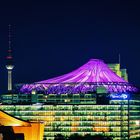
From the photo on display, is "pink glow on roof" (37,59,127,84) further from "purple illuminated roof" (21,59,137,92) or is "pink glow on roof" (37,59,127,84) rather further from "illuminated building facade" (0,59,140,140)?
"illuminated building facade" (0,59,140,140)

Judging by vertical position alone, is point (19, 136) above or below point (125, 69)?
below

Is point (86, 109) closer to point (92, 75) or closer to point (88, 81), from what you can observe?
point (88, 81)

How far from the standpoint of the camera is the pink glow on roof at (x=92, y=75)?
Result: 520 feet

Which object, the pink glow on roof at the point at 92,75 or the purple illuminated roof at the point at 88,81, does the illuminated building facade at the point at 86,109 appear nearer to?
the purple illuminated roof at the point at 88,81

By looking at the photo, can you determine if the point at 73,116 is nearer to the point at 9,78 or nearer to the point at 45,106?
the point at 45,106

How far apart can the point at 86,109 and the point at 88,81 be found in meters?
14.6

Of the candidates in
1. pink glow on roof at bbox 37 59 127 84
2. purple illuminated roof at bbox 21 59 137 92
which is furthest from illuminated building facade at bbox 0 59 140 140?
pink glow on roof at bbox 37 59 127 84

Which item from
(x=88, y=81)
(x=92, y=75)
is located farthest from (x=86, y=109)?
(x=92, y=75)

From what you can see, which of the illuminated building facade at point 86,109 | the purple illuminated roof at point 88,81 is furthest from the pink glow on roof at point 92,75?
the illuminated building facade at point 86,109

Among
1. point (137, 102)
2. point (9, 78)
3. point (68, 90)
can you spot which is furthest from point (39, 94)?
point (9, 78)

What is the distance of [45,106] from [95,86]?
13008 millimetres

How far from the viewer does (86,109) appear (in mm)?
143750

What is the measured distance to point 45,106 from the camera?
144 metres

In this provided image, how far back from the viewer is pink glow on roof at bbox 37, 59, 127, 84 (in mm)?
158500
